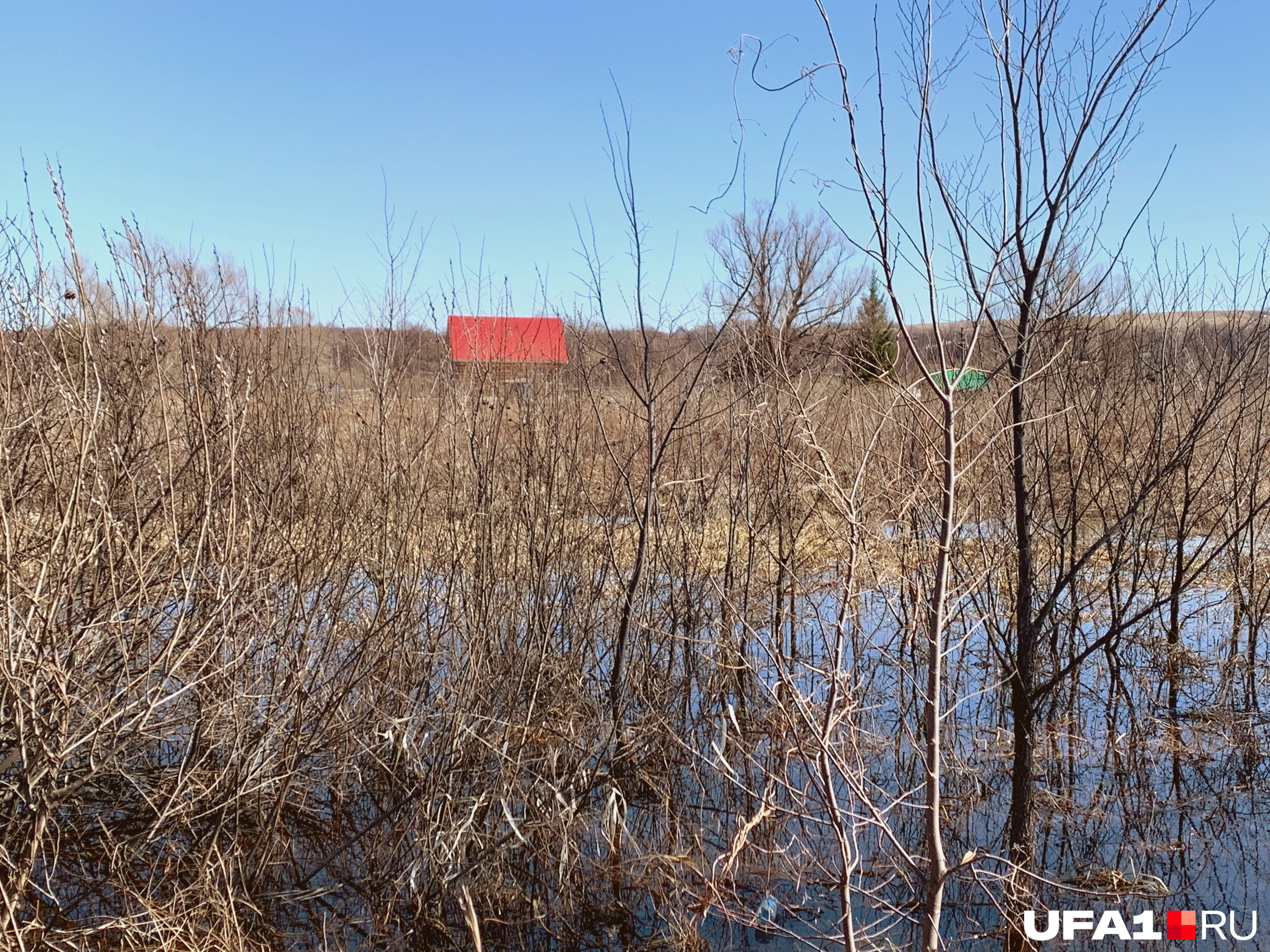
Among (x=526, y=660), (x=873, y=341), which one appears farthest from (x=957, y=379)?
(x=873, y=341)

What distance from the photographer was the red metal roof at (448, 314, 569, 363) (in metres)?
4.82

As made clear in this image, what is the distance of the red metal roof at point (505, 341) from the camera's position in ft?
15.8

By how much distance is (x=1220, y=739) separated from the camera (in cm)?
480

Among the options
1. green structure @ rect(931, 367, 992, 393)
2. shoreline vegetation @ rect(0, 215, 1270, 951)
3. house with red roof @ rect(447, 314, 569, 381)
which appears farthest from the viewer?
house with red roof @ rect(447, 314, 569, 381)

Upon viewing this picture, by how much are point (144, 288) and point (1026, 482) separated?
18.5 feet

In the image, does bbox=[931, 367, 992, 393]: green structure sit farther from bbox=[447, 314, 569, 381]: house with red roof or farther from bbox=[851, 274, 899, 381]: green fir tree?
bbox=[447, 314, 569, 381]: house with red roof

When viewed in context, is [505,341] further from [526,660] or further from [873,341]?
[873,341]

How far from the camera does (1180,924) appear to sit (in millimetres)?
3189

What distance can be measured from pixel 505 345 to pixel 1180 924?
389 centimetres

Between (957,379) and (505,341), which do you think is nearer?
(957,379)

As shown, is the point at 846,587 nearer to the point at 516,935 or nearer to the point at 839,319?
the point at 516,935
